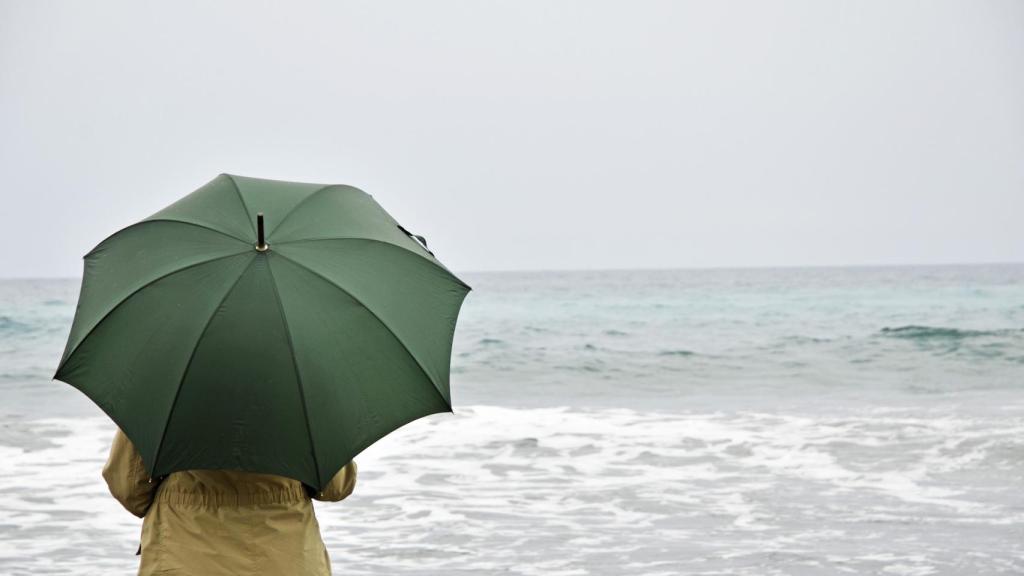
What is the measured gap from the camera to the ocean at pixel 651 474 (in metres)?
6.06

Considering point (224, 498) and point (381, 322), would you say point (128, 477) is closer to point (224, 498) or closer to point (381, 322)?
point (224, 498)

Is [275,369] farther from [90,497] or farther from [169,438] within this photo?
[90,497]

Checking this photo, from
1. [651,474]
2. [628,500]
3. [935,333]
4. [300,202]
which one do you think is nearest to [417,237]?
[300,202]

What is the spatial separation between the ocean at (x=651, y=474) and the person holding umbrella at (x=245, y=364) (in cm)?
348

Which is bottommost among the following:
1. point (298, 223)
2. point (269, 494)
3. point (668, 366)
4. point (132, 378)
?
point (668, 366)

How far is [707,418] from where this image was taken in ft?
38.2

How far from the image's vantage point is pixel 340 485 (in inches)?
99.7

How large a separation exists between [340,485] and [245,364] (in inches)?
16.2

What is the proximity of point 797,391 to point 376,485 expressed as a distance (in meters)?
8.37

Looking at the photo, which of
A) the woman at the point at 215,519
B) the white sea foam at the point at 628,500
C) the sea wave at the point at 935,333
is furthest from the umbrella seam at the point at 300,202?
the sea wave at the point at 935,333

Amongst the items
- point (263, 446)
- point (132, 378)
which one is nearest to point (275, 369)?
point (263, 446)

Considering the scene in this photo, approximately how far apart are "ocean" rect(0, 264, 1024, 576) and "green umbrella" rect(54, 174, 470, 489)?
11.5 ft

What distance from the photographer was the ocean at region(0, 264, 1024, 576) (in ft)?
19.9

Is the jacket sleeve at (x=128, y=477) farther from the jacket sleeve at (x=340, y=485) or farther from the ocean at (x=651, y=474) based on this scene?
the ocean at (x=651, y=474)
